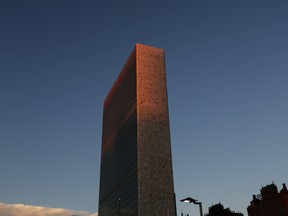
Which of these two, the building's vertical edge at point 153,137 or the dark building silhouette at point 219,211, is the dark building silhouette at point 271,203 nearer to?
the dark building silhouette at point 219,211

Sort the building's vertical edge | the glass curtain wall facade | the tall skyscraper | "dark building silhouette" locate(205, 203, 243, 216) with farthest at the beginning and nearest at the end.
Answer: "dark building silhouette" locate(205, 203, 243, 216) < the glass curtain wall facade < the tall skyscraper < the building's vertical edge

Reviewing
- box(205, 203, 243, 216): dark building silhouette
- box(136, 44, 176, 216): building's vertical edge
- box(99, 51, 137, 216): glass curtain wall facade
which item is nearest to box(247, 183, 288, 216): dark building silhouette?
box(205, 203, 243, 216): dark building silhouette

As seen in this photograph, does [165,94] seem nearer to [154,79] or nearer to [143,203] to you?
[154,79]

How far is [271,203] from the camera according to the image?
116m

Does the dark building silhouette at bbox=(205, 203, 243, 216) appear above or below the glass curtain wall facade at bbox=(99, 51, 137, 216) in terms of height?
below

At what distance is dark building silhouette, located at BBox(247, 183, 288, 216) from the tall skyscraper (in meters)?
33.7

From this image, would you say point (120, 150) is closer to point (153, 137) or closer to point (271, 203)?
point (153, 137)

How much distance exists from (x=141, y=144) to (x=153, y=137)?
5.61m

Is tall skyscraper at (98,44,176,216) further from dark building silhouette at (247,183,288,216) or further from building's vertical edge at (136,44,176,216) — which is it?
dark building silhouette at (247,183,288,216)

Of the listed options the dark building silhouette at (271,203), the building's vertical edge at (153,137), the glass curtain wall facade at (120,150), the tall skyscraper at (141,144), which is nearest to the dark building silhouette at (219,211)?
the dark building silhouette at (271,203)

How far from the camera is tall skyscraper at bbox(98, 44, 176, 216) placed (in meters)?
113

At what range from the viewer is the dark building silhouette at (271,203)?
4444 inches

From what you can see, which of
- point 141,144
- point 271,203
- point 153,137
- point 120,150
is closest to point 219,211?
point 271,203

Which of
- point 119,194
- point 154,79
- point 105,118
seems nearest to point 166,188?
point 119,194
